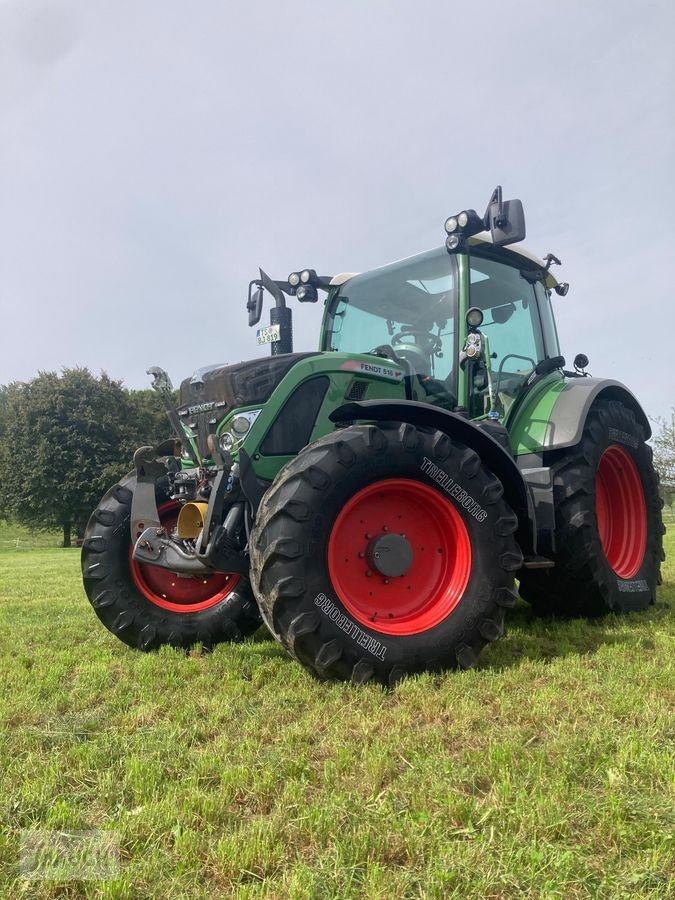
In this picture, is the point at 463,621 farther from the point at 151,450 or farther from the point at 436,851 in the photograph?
the point at 151,450

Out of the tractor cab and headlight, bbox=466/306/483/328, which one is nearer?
headlight, bbox=466/306/483/328

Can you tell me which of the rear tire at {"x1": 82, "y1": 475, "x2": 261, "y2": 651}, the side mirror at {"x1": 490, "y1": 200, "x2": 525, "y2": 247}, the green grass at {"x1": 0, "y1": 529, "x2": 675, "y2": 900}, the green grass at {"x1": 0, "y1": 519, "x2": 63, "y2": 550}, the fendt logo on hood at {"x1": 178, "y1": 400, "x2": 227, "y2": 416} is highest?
the side mirror at {"x1": 490, "y1": 200, "x2": 525, "y2": 247}

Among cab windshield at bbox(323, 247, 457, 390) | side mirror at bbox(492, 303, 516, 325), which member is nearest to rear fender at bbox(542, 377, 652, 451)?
side mirror at bbox(492, 303, 516, 325)

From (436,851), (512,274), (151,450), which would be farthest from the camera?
(512,274)

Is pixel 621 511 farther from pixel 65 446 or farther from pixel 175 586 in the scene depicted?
pixel 65 446

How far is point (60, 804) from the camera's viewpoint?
6.81ft

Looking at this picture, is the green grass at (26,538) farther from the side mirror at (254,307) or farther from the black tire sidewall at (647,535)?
the black tire sidewall at (647,535)

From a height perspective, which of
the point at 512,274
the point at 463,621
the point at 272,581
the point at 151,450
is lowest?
the point at 463,621

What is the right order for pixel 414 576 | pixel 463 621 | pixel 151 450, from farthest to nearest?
pixel 151 450, pixel 414 576, pixel 463 621

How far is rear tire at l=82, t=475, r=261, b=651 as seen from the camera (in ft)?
14.5

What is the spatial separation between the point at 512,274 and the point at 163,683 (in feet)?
13.5

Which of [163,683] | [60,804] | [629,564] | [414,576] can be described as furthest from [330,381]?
[629,564]

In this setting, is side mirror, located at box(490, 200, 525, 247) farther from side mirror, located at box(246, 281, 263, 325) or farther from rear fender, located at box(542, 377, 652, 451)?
side mirror, located at box(246, 281, 263, 325)

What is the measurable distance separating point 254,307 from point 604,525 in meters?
3.45
